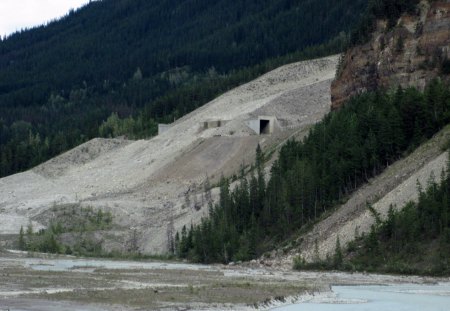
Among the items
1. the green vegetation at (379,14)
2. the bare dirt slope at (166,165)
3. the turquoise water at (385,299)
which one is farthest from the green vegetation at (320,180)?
the turquoise water at (385,299)

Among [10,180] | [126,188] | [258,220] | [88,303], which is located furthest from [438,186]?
[10,180]

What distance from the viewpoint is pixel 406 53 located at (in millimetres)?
110562

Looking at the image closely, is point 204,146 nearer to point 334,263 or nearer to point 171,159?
point 171,159

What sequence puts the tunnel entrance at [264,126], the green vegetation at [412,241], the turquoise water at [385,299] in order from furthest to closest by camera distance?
the tunnel entrance at [264,126]
the green vegetation at [412,241]
the turquoise water at [385,299]

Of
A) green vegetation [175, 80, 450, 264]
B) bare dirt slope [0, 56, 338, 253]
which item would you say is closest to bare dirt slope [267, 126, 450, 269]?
green vegetation [175, 80, 450, 264]

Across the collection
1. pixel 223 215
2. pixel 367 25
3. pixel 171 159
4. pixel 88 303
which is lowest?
pixel 88 303

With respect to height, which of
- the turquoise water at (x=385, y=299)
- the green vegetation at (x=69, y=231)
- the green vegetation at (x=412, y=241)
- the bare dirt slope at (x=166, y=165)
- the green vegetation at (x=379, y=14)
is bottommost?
the turquoise water at (x=385, y=299)

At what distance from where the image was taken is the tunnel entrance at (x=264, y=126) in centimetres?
15182

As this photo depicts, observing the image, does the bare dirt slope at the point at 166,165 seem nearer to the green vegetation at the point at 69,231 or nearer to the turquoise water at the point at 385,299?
the green vegetation at the point at 69,231

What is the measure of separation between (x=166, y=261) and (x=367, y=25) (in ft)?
118

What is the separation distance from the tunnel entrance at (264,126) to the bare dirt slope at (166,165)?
4.86ft

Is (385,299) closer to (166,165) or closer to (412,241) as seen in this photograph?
(412,241)

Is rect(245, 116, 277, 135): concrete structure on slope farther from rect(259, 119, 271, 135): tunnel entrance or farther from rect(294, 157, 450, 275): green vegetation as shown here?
rect(294, 157, 450, 275): green vegetation

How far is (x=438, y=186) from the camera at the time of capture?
79812 millimetres
